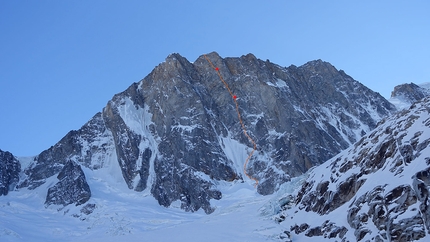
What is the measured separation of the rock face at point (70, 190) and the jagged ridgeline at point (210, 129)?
66.2 inches

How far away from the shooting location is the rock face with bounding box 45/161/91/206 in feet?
287

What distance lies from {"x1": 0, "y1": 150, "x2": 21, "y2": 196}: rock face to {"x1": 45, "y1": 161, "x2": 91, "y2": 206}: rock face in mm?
14607

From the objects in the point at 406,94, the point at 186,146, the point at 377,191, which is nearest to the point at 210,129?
the point at 186,146

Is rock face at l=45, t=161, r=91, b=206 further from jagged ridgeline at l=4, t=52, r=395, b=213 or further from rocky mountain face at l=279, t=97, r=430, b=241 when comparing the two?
rocky mountain face at l=279, t=97, r=430, b=241

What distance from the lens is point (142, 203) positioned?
278 ft

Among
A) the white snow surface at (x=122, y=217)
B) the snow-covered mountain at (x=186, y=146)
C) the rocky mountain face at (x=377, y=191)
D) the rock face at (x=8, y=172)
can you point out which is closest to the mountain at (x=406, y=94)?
the snow-covered mountain at (x=186, y=146)

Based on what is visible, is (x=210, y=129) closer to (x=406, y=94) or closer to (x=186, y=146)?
(x=186, y=146)

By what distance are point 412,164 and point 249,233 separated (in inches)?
711

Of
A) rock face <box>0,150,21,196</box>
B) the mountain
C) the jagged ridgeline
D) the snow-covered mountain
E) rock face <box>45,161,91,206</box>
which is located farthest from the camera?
the mountain

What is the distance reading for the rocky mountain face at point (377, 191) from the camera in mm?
23750

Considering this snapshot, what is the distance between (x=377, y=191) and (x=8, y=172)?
326 ft

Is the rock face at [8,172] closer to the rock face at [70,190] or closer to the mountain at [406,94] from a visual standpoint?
the rock face at [70,190]

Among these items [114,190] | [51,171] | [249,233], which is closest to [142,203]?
[114,190]

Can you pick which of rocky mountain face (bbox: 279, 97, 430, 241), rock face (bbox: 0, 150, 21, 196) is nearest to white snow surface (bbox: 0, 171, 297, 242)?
rock face (bbox: 0, 150, 21, 196)
